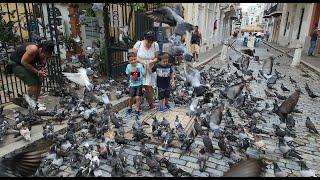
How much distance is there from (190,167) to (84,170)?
69.0 inches

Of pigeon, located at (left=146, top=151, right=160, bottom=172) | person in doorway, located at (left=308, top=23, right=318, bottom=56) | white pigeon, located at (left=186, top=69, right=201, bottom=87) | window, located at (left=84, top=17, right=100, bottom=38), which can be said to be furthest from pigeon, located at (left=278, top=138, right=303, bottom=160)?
person in doorway, located at (left=308, top=23, right=318, bottom=56)

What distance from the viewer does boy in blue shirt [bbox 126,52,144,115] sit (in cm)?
703

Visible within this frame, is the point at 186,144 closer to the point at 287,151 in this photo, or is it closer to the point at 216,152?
the point at 216,152

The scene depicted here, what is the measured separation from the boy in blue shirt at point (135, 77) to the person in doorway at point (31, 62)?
1.85 m

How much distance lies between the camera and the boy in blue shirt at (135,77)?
7027mm

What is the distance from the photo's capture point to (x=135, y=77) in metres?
7.13

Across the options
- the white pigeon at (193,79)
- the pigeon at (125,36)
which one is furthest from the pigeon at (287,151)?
the pigeon at (125,36)

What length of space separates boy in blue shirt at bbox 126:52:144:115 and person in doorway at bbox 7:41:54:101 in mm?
1855

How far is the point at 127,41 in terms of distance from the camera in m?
10.1

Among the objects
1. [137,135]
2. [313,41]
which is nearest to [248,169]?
[137,135]

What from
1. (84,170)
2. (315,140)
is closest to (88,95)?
(84,170)

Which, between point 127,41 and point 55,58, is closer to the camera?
point 55,58

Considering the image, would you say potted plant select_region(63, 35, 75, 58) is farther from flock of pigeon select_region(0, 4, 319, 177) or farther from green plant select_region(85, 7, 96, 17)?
flock of pigeon select_region(0, 4, 319, 177)

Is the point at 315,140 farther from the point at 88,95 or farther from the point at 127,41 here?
the point at 127,41
